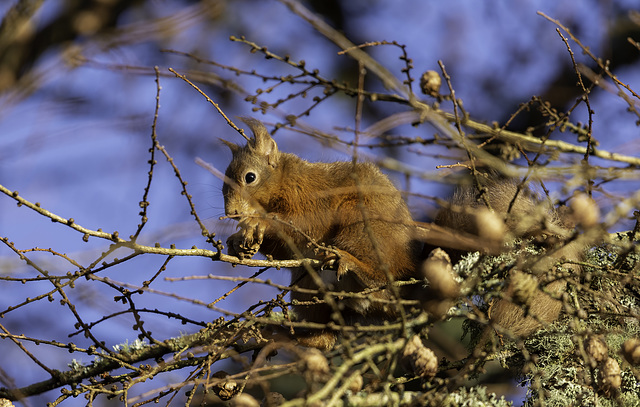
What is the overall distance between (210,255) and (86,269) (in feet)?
1.12

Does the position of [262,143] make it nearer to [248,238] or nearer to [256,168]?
[256,168]

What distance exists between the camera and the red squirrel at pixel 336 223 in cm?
230

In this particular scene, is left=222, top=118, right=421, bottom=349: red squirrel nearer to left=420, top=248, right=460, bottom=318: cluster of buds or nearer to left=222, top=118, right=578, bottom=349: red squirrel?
left=222, top=118, right=578, bottom=349: red squirrel

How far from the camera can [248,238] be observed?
102 inches

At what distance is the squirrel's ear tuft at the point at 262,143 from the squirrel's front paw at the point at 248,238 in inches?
19.1

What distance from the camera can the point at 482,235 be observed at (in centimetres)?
132

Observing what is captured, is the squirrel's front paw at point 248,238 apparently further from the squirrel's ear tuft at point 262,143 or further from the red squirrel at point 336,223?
the squirrel's ear tuft at point 262,143

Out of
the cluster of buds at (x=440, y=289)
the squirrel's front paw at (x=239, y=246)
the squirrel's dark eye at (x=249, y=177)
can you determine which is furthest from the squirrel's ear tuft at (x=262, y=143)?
the cluster of buds at (x=440, y=289)

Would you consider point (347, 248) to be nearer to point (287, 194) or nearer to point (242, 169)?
point (287, 194)

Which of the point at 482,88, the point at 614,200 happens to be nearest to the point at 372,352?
the point at 614,200

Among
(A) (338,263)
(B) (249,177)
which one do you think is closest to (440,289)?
(A) (338,263)

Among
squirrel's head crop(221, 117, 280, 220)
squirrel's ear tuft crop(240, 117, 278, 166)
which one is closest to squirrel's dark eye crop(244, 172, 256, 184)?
squirrel's head crop(221, 117, 280, 220)

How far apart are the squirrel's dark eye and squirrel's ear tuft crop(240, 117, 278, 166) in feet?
0.39

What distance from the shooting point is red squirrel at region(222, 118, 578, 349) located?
230 centimetres
